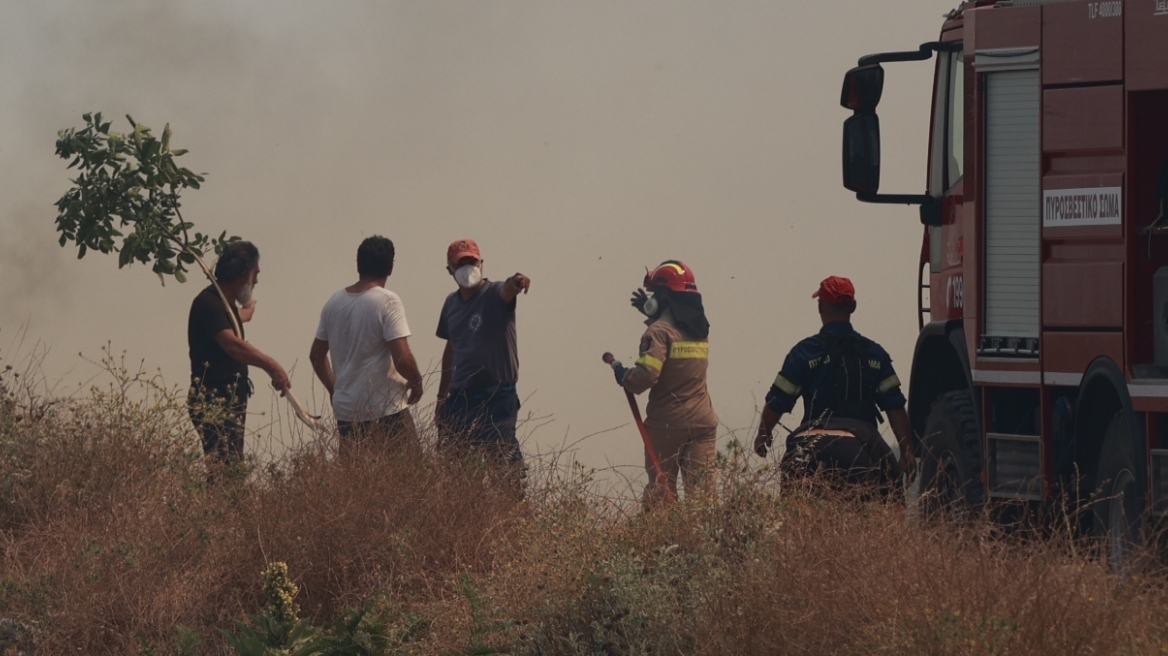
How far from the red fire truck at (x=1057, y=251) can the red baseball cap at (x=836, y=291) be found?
55 centimetres

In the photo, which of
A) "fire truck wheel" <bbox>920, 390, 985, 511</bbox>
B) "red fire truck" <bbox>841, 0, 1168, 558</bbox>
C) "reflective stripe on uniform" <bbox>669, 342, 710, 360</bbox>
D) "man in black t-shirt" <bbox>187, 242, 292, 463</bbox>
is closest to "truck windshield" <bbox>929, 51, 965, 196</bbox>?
"red fire truck" <bbox>841, 0, 1168, 558</bbox>

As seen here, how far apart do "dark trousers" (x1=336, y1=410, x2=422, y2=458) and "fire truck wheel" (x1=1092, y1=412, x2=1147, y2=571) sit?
11.0 feet

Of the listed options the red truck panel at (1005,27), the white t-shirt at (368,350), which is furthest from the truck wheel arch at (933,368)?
the white t-shirt at (368,350)

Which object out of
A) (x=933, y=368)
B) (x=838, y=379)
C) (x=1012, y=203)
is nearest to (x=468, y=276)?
(x=838, y=379)

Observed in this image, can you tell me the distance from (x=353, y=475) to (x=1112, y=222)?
3656 millimetres

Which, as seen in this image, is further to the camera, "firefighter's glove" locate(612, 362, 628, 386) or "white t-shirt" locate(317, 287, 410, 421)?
"firefighter's glove" locate(612, 362, 628, 386)

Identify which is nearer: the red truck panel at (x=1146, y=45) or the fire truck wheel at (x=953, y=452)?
the red truck panel at (x=1146, y=45)

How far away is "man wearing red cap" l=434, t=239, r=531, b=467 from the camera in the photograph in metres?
8.53

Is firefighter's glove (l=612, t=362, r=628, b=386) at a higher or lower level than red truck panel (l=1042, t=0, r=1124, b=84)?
lower

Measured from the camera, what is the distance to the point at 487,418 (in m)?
8.49

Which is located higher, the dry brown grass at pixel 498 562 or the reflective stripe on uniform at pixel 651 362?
the reflective stripe on uniform at pixel 651 362

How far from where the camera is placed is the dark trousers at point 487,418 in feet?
26.7

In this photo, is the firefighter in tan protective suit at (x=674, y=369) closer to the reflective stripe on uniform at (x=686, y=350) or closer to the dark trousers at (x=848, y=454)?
the reflective stripe on uniform at (x=686, y=350)

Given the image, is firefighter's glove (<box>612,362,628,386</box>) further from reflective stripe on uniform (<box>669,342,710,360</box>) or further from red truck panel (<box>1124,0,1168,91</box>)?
red truck panel (<box>1124,0,1168,91</box>)
